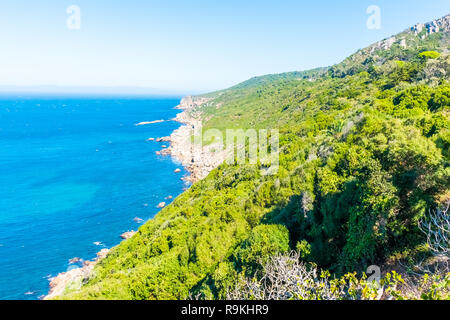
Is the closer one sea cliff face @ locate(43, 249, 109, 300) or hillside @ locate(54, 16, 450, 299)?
hillside @ locate(54, 16, 450, 299)

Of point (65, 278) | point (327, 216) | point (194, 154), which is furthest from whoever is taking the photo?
point (194, 154)

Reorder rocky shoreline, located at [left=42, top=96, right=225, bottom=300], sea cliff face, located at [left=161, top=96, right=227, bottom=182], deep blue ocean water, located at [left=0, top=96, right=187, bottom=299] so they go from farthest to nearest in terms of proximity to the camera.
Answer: sea cliff face, located at [left=161, top=96, right=227, bottom=182]
deep blue ocean water, located at [left=0, top=96, right=187, bottom=299]
rocky shoreline, located at [left=42, top=96, right=225, bottom=300]

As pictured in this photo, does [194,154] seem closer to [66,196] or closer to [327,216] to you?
[66,196]

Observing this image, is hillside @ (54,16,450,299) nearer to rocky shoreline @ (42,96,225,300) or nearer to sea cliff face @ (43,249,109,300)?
sea cliff face @ (43,249,109,300)

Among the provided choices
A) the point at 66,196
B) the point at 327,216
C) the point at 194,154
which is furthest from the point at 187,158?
the point at 327,216

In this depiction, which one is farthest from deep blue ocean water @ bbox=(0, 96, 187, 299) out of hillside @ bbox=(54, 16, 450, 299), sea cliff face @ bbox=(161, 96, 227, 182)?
hillside @ bbox=(54, 16, 450, 299)

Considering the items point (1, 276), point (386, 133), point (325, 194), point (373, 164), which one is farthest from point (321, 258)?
point (1, 276)

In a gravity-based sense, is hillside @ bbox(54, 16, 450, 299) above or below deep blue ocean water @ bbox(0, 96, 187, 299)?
above

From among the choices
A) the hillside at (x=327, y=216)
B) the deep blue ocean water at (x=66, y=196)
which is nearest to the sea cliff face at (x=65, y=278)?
the deep blue ocean water at (x=66, y=196)

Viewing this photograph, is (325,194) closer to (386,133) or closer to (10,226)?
(386,133)
